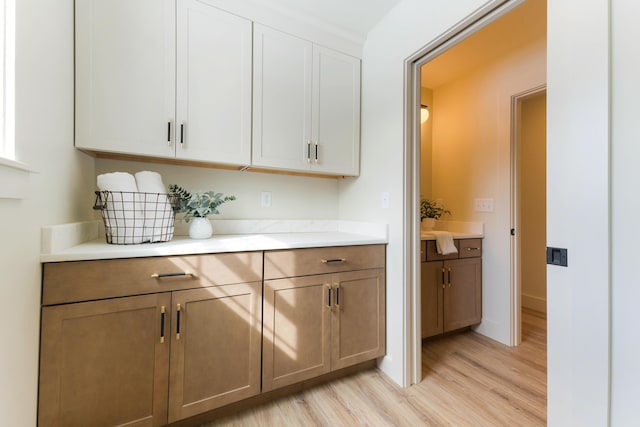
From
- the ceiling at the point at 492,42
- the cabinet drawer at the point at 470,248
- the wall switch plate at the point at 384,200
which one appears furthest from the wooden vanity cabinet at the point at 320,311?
the ceiling at the point at 492,42

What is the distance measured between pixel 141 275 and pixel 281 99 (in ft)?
4.30

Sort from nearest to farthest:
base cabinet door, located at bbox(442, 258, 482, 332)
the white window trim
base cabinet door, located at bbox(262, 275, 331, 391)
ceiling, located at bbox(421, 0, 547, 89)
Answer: the white window trim
base cabinet door, located at bbox(262, 275, 331, 391)
ceiling, located at bbox(421, 0, 547, 89)
base cabinet door, located at bbox(442, 258, 482, 332)

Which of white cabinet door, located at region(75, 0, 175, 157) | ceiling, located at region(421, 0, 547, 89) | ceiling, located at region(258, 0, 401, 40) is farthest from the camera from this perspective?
ceiling, located at region(421, 0, 547, 89)

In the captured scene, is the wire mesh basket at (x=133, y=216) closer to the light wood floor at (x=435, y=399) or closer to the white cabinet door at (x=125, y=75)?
the white cabinet door at (x=125, y=75)

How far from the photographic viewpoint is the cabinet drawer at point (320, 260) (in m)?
1.47

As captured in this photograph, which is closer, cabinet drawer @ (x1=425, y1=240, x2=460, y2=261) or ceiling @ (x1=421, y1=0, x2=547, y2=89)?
ceiling @ (x1=421, y1=0, x2=547, y2=89)

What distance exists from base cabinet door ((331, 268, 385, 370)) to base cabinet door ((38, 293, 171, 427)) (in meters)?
0.91

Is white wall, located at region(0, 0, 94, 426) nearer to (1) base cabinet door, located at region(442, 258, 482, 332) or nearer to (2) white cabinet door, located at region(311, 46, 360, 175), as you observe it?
(2) white cabinet door, located at region(311, 46, 360, 175)

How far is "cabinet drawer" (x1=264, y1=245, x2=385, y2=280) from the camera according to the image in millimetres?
1468

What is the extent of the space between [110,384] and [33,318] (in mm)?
395

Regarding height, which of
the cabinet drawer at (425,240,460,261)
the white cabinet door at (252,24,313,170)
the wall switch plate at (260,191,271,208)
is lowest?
the cabinet drawer at (425,240,460,261)
